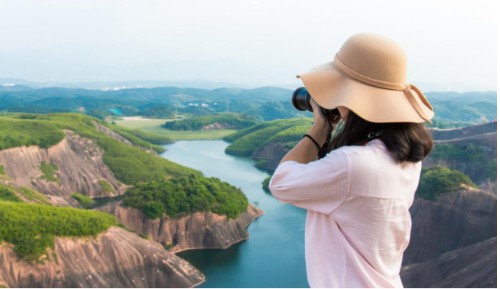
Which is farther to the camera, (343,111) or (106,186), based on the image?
(106,186)

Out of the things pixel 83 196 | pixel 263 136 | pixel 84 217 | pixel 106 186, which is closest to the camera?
pixel 84 217

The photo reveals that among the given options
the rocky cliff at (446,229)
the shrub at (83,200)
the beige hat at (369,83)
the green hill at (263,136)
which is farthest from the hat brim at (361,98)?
the green hill at (263,136)


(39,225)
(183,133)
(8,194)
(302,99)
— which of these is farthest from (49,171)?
(302,99)

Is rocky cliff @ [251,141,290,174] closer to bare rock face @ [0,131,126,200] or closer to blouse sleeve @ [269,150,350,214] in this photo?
bare rock face @ [0,131,126,200]

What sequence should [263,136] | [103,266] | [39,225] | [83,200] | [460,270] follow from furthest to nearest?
[263,136], [83,200], [103,266], [39,225], [460,270]

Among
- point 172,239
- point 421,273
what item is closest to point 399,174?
point 421,273

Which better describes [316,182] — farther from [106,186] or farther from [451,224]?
[106,186]
